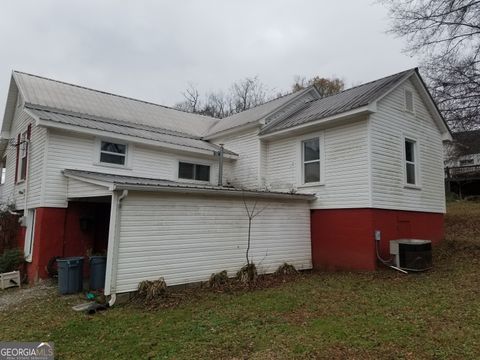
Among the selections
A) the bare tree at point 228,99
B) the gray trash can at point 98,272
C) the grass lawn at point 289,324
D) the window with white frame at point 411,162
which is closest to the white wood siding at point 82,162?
the gray trash can at point 98,272

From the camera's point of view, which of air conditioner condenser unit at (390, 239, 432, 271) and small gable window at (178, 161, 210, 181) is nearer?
air conditioner condenser unit at (390, 239, 432, 271)

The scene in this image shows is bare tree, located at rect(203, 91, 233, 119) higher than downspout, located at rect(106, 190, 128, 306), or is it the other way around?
bare tree, located at rect(203, 91, 233, 119)

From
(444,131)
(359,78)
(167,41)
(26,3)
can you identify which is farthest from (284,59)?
(26,3)

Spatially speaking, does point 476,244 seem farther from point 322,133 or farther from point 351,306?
point 351,306

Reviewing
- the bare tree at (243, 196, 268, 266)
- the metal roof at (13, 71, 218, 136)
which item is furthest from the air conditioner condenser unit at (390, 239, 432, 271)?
the metal roof at (13, 71, 218, 136)

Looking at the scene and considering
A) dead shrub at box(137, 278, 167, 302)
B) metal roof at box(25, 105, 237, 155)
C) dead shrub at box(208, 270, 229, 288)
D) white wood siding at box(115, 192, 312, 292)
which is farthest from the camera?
metal roof at box(25, 105, 237, 155)

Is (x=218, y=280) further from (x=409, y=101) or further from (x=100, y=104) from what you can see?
(x=100, y=104)

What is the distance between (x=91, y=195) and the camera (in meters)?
8.90

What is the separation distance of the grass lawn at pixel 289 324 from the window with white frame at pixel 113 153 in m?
4.78

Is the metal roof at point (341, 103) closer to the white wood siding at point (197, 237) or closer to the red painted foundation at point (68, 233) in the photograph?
the white wood siding at point (197, 237)

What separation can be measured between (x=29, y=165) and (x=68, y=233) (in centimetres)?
304

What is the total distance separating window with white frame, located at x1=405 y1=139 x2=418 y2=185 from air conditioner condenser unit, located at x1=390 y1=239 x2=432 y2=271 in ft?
8.73

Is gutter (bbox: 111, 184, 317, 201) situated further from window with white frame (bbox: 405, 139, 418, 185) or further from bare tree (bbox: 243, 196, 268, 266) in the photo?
window with white frame (bbox: 405, 139, 418, 185)

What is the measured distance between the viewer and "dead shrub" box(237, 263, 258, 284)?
29.2 ft
